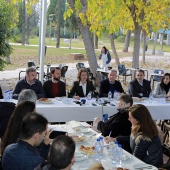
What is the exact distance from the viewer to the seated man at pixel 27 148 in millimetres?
3236

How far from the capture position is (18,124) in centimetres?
387

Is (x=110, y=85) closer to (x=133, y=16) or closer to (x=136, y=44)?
(x=133, y=16)

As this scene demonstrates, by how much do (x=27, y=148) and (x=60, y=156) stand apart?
60cm

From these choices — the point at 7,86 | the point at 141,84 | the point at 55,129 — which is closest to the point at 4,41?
the point at 7,86

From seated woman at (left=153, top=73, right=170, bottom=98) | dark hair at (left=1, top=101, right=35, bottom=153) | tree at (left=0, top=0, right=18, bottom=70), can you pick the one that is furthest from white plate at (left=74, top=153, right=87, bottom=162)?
tree at (left=0, top=0, right=18, bottom=70)

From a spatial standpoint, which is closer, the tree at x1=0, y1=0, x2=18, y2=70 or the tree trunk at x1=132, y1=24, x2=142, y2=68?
the tree at x1=0, y1=0, x2=18, y2=70

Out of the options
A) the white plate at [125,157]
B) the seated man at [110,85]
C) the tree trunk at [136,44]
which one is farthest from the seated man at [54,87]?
the tree trunk at [136,44]

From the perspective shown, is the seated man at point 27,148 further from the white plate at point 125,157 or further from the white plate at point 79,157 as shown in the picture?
the white plate at point 125,157

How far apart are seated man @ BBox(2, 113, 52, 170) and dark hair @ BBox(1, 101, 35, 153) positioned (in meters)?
0.44

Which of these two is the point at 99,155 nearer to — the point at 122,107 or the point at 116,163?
the point at 116,163

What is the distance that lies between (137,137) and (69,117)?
256 centimetres

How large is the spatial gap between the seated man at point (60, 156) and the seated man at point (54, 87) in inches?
190

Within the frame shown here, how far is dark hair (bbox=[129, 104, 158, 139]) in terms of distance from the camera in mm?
4223

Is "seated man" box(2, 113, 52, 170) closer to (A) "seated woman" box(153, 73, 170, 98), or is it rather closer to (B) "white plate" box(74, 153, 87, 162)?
(B) "white plate" box(74, 153, 87, 162)
